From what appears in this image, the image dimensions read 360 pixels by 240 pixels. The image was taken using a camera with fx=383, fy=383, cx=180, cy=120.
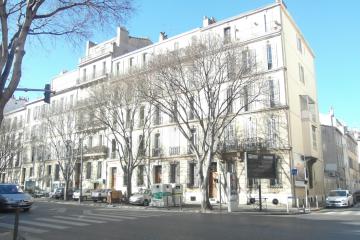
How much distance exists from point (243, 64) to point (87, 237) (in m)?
18.8

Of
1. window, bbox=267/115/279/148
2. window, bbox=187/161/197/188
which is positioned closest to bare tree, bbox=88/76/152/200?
window, bbox=187/161/197/188

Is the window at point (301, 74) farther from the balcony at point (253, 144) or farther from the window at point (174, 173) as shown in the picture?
the window at point (174, 173)

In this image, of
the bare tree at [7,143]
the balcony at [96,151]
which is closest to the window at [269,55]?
the balcony at [96,151]

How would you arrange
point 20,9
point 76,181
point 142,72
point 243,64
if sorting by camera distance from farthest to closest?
point 76,181
point 142,72
point 243,64
point 20,9

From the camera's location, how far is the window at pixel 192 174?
124 feet

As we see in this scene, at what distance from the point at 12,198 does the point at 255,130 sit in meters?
20.8

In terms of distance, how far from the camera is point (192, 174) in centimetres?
3812

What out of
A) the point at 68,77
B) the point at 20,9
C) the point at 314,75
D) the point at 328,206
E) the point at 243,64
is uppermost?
the point at 68,77

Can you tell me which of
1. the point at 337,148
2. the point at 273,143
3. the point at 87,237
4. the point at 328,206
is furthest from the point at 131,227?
the point at 337,148

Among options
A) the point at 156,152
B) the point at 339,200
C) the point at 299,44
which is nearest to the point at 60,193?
the point at 156,152

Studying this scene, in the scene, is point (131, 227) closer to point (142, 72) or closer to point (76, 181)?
point (142, 72)

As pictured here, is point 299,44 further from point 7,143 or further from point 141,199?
point 7,143

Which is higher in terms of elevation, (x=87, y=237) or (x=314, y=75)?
(x=314, y=75)

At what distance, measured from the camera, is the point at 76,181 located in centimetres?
5306
